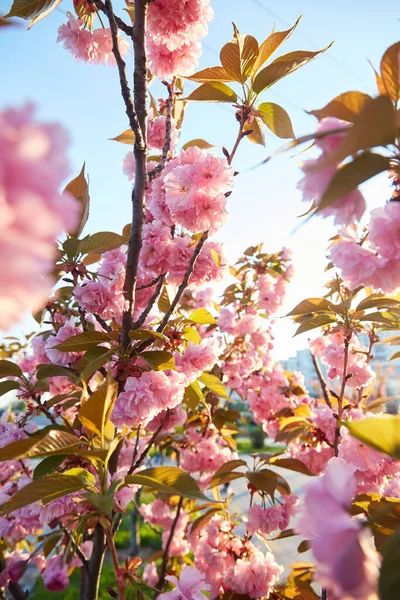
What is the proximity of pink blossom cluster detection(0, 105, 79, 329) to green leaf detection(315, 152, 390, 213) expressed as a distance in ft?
0.68

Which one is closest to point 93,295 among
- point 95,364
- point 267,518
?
point 95,364

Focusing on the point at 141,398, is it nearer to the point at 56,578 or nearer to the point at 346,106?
the point at 56,578

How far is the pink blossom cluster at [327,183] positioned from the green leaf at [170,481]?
40 centimetres

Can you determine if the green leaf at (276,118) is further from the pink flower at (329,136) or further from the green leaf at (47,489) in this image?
the green leaf at (47,489)

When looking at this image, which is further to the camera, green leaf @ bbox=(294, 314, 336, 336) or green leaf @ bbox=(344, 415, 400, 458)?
green leaf @ bbox=(294, 314, 336, 336)

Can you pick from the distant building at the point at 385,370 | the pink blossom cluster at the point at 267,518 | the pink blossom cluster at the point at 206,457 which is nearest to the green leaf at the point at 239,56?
the distant building at the point at 385,370

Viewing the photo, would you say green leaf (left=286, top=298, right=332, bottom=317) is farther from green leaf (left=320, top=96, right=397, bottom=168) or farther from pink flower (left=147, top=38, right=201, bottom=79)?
green leaf (left=320, top=96, right=397, bottom=168)

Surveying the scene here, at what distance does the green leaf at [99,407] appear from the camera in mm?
570

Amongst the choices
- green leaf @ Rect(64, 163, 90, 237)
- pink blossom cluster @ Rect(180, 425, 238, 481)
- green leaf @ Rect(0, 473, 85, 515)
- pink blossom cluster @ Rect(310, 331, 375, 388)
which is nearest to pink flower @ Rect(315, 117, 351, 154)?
green leaf @ Rect(0, 473, 85, 515)

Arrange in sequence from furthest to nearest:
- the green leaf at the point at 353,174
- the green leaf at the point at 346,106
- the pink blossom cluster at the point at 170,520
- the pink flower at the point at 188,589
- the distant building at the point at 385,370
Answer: the pink blossom cluster at the point at 170,520, the distant building at the point at 385,370, the pink flower at the point at 188,589, the green leaf at the point at 346,106, the green leaf at the point at 353,174

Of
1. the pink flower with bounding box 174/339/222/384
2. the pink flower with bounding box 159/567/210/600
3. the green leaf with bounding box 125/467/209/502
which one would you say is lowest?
the pink flower with bounding box 159/567/210/600

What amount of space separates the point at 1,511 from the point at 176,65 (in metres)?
1.08

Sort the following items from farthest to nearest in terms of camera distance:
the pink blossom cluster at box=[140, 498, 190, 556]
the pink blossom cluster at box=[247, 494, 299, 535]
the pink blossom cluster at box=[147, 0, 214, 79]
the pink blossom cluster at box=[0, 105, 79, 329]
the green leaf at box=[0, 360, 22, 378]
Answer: the pink blossom cluster at box=[140, 498, 190, 556] < the pink blossom cluster at box=[247, 494, 299, 535] < the green leaf at box=[0, 360, 22, 378] < the pink blossom cluster at box=[147, 0, 214, 79] < the pink blossom cluster at box=[0, 105, 79, 329]

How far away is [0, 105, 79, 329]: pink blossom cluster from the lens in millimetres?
212
